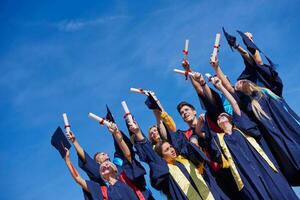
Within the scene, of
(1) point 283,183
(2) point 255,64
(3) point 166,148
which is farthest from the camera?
(2) point 255,64

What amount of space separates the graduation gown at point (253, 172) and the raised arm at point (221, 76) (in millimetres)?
596

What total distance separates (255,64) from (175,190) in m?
2.69

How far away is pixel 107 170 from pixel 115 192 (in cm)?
37

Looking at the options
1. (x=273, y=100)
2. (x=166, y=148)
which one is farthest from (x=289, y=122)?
(x=166, y=148)

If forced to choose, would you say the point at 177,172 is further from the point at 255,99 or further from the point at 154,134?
the point at 255,99

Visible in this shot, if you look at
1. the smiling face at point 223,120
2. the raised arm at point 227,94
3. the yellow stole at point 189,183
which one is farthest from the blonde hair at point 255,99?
the yellow stole at point 189,183

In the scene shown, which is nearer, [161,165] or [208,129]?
[161,165]

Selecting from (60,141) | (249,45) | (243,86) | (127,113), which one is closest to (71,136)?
(60,141)

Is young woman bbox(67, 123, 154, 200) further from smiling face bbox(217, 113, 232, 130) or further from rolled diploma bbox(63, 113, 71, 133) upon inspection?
smiling face bbox(217, 113, 232, 130)

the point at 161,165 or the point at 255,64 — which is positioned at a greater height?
the point at 255,64

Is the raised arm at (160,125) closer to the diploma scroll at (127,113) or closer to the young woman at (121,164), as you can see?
the young woman at (121,164)

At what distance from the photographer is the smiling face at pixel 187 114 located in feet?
22.0

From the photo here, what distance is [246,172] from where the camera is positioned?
5.89 metres

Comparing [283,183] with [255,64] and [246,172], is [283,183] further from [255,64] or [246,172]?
[255,64]
